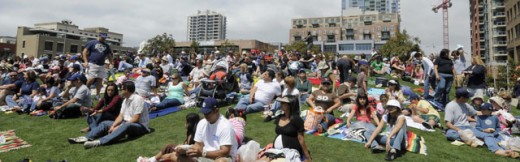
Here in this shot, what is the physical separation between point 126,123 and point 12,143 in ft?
8.39

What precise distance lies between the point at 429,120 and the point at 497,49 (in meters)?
83.5

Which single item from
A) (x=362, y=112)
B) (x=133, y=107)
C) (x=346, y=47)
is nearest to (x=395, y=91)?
(x=362, y=112)

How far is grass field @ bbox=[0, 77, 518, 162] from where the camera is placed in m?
5.92

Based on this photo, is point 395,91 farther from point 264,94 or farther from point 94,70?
point 94,70

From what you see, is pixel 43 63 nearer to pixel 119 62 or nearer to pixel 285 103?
pixel 119 62

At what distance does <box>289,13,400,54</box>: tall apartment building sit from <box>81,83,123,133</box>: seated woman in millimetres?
106702

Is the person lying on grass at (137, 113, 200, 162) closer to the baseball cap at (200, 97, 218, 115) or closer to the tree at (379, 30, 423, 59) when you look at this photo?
the baseball cap at (200, 97, 218, 115)

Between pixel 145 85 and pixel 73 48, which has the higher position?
pixel 73 48

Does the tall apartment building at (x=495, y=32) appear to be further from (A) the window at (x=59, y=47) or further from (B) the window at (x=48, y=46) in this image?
(B) the window at (x=48, y=46)

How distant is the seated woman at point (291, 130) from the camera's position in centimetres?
487

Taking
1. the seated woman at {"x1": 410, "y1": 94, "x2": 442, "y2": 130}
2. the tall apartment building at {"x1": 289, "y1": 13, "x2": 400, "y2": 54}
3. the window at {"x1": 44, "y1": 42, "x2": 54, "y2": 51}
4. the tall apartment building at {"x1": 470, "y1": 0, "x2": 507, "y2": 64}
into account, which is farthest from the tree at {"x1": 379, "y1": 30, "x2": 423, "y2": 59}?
the window at {"x1": 44, "y1": 42, "x2": 54, "y2": 51}

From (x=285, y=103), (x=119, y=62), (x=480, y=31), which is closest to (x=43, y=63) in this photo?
(x=119, y=62)

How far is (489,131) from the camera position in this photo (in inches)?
267

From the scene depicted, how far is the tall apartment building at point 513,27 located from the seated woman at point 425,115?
4424 cm
